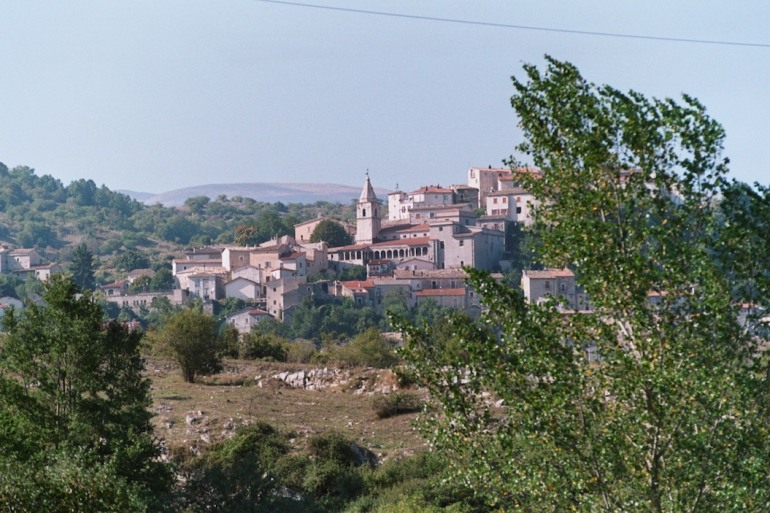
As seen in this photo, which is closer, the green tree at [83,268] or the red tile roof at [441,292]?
the red tile roof at [441,292]

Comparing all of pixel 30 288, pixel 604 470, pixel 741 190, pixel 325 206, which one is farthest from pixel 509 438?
pixel 325 206

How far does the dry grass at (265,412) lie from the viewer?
18.6 m

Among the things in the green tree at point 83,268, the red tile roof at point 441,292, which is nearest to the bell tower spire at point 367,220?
the red tile roof at point 441,292

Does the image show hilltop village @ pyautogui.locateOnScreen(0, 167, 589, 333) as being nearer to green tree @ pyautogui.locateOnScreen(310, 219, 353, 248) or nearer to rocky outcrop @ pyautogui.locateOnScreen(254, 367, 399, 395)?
green tree @ pyautogui.locateOnScreen(310, 219, 353, 248)

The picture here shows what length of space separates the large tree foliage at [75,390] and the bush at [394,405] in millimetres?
5936

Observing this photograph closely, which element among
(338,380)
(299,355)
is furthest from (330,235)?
(338,380)

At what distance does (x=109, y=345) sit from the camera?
16.0 meters

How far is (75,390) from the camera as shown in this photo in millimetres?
15289

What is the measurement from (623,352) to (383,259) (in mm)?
74857

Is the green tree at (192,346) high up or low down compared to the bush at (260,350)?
up

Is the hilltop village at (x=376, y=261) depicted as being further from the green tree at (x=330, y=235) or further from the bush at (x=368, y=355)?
the bush at (x=368, y=355)

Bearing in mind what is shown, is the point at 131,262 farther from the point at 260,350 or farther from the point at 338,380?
the point at 338,380

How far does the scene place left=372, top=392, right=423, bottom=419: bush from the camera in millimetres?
21172

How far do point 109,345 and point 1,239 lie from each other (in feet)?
410
